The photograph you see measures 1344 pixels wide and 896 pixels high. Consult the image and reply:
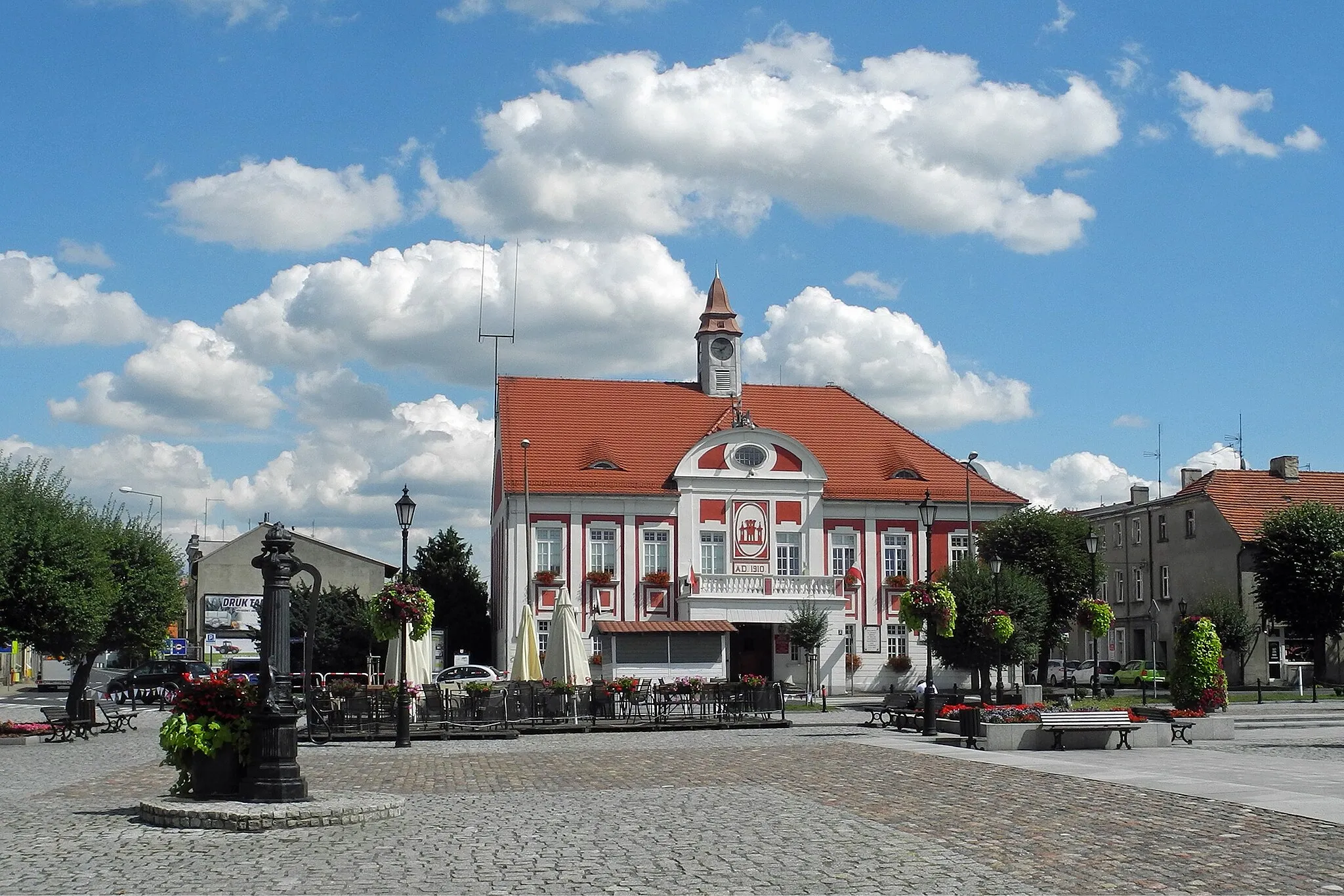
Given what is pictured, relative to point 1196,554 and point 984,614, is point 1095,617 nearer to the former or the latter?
point 984,614

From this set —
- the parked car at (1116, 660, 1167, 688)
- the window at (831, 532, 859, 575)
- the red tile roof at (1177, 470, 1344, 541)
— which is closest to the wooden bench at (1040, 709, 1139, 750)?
the parked car at (1116, 660, 1167, 688)

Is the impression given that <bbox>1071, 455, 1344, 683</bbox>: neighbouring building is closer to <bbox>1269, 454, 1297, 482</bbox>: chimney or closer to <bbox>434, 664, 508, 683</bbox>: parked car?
<bbox>1269, 454, 1297, 482</bbox>: chimney

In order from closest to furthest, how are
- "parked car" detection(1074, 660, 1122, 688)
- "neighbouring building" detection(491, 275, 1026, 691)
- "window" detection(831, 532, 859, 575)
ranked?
"neighbouring building" detection(491, 275, 1026, 691) < "window" detection(831, 532, 859, 575) < "parked car" detection(1074, 660, 1122, 688)

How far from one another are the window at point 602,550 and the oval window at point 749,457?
6.01 metres

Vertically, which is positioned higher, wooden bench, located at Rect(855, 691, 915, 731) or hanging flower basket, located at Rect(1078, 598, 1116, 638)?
hanging flower basket, located at Rect(1078, 598, 1116, 638)

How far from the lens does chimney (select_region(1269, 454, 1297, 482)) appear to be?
233 ft

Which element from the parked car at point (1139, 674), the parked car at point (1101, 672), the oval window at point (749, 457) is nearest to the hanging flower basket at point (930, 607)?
the parked car at point (1139, 674)

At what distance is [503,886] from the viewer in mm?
11164

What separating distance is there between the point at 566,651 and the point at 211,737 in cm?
2436

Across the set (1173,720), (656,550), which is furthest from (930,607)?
(656,550)

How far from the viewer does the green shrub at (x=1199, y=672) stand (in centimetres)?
2958

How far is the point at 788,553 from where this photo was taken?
5934 centimetres

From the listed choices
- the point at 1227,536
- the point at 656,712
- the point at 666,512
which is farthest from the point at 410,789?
the point at 1227,536

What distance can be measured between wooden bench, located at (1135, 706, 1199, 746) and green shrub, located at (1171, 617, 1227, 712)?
Result: 0.53 metres
